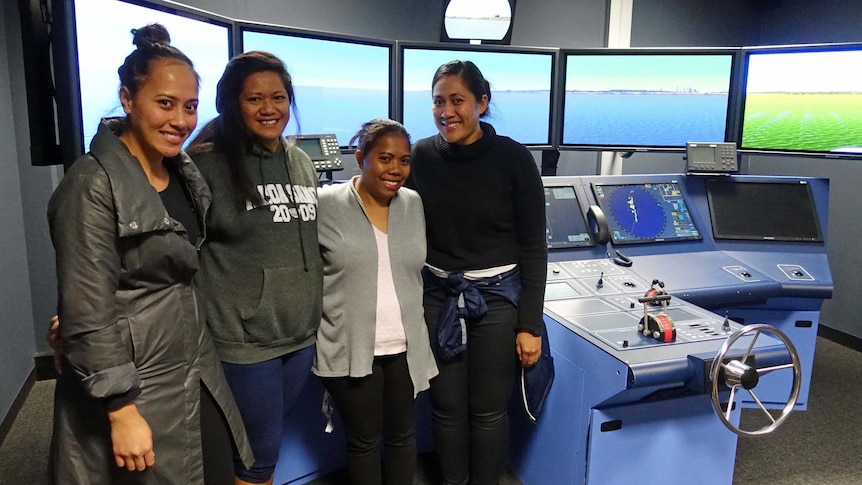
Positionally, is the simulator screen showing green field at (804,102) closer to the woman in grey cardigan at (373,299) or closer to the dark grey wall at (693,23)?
the dark grey wall at (693,23)

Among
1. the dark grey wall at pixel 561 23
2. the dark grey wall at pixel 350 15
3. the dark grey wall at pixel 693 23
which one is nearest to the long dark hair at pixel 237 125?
the dark grey wall at pixel 350 15

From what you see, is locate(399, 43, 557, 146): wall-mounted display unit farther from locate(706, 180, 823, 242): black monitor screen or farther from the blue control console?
locate(706, 180, 823, 242): black monitor screen

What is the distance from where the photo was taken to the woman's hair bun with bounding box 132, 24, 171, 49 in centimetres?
120

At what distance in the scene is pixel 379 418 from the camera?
1.67 m

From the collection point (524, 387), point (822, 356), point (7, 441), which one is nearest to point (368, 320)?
point (524, 387)

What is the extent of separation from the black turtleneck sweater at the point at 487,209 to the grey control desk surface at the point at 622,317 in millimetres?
221

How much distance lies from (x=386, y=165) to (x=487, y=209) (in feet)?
1.04

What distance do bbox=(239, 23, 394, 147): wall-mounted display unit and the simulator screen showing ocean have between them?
0.86 metres

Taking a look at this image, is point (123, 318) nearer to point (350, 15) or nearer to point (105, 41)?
point (105, 41)

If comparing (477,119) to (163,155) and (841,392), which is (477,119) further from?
(841,392)

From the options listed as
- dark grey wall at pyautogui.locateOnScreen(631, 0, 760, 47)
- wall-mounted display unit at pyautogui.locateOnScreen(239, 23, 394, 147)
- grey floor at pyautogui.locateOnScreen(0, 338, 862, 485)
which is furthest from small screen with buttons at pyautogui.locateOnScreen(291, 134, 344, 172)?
dark grey wall at pyautogui.locateOnScreen(631, 0, 760, 47)

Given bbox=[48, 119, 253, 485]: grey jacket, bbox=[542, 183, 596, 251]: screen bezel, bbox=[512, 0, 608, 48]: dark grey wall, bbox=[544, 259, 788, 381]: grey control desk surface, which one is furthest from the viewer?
bbox=[512, 0, 608, 48]: dark grey wall

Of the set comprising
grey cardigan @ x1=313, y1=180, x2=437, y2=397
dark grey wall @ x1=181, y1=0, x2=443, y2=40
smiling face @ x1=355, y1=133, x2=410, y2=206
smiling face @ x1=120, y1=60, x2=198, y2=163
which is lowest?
grey cardigan @ x1=313, y1=180, x2=437, y2=397

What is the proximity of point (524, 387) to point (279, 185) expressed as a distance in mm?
973
